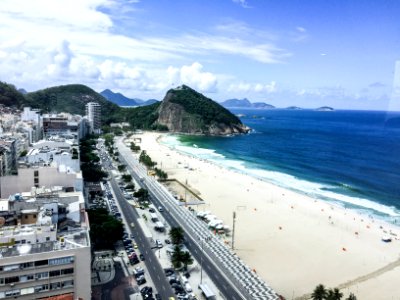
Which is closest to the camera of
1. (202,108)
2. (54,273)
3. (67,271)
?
(54,273)

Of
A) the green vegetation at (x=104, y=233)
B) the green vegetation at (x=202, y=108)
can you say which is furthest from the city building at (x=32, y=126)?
the green vegetation at (x=202, y=108)

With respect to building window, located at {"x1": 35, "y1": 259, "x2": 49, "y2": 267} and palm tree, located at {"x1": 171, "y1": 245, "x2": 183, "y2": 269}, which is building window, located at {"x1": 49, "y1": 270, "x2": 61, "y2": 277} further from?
palm tree, located at {"x1": 171, "y1": 245, "x2": 183, "y2": 269}

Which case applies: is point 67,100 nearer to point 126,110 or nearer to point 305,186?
point 126,110

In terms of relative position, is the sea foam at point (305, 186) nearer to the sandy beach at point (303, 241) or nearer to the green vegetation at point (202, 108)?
the sandy beach at point (303, 241)

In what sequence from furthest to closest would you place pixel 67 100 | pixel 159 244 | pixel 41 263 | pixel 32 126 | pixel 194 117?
1. pixel 67 100
2. pixel 194 117
3. pixel 32 126
4. pixel 159 244
5. pixel 41 263

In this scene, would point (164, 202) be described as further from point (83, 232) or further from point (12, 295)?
point (12, 295)

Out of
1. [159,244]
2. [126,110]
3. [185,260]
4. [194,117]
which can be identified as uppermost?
[126,110]

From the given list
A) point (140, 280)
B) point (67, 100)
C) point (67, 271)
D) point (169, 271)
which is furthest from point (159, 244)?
point (67, 100)

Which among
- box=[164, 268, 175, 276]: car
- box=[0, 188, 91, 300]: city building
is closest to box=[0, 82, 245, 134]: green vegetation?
box=[164, 268, 175, 276]: car
